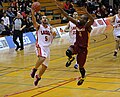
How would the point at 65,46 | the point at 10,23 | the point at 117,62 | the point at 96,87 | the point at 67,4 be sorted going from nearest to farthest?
the point at 96,87, the point at 117,62, the point at 65,46, the point at 10,23, the point at 67,4

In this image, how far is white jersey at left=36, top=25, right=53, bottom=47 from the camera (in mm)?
10570

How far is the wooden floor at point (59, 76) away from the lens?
10.6m

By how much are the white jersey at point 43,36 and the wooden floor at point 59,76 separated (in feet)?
4.71

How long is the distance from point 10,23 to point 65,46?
525cm

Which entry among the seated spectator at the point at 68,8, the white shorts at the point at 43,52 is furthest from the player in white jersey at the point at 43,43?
the seated spectator at the point at 68,8

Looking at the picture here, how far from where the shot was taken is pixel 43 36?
1059 cm

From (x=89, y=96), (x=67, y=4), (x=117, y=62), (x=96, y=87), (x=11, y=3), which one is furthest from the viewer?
(x=67, y=4)

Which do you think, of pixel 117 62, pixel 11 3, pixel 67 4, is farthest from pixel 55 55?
pixel 67 4

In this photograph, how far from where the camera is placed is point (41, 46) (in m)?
10.5

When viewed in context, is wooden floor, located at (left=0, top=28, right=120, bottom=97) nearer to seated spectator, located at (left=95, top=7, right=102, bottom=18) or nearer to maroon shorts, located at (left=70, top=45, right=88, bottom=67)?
maroon shorts, located at (left=70, top=45, right=88, bottom=67)

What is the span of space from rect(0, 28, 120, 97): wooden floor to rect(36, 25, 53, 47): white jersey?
1.44 meters

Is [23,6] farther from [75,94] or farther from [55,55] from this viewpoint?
[75,94]

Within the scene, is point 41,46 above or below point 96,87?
above

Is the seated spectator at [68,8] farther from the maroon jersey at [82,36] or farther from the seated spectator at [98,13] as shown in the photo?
the maroon jersey at [82,36]
